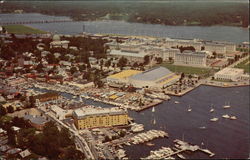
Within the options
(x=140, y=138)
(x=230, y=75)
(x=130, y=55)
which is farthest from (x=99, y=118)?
(x=130, y=55)

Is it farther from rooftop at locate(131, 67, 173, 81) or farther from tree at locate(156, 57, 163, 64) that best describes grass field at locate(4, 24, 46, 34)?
rooftop at locate(131, 67, 173, 81)

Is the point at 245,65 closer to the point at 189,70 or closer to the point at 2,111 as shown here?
the point at 189,70

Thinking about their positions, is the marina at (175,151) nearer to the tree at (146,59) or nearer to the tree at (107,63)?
the tree at (107,63)

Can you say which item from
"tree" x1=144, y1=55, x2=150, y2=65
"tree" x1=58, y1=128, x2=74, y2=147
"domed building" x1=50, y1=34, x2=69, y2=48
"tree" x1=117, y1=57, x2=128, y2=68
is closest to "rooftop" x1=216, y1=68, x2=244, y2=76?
"tree" x1=144, y1=55, x2=150, y2=65

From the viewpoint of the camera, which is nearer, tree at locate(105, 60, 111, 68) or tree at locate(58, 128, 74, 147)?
tree at locate(58, 128, 74, 147)

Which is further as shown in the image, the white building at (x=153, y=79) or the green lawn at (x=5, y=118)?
the white building at (x=153, y=79)

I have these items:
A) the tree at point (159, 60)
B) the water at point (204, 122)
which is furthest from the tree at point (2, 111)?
the tree at point (159, 60)

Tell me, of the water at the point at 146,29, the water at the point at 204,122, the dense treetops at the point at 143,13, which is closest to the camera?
the water at the point at 204,122
